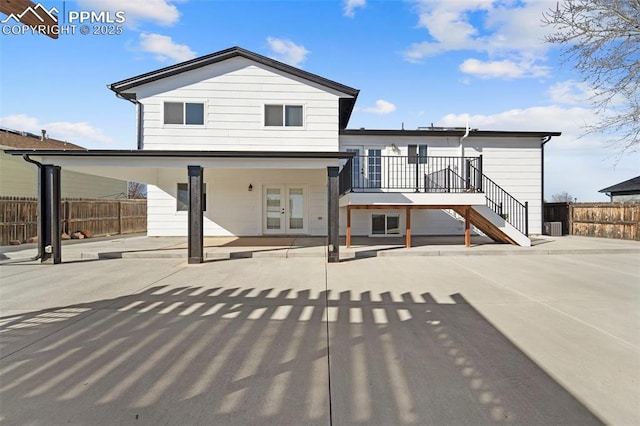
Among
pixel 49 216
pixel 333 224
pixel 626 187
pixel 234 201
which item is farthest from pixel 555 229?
pixel 49 216

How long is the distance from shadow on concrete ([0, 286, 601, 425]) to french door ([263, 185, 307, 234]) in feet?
27.7

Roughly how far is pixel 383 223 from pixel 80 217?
12986 millimetres

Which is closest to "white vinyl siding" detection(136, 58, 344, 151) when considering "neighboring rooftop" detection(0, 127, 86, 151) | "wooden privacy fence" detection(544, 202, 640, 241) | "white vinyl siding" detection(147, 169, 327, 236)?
"white vinyl siding" detection(147, 169, 327, 236)

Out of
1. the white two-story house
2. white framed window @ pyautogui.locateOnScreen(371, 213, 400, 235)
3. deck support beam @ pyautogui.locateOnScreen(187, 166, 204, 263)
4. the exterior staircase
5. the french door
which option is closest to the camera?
deck support beam @ pyautogui.locateOnScreen(187, 166, 204, 263)

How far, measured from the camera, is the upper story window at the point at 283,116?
11758 millimetres

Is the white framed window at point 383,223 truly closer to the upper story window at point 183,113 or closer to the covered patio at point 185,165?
the covered patio at point 185,165

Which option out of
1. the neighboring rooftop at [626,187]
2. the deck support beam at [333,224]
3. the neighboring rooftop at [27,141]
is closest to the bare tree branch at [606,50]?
the deck support beam at [333,224]

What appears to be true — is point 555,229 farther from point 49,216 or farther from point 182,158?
point 49,216

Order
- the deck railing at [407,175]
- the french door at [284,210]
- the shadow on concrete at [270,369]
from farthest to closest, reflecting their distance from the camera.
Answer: the french door at [284,210] → the deck railing at [407,175] → the shadow on concrete at [270,369]

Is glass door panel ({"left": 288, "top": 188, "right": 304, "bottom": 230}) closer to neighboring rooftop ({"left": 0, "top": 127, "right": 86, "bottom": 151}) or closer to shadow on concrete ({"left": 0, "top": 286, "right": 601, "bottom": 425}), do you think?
shadow on concrete ({"left": 0, "top": 286, "right": 601, "bottom": 425})

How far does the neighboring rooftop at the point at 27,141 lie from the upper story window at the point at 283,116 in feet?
44.2

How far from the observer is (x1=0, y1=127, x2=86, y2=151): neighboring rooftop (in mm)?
16272

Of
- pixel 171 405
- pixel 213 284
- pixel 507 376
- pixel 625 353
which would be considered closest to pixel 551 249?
pixel 625 353

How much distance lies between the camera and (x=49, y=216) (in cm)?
808
